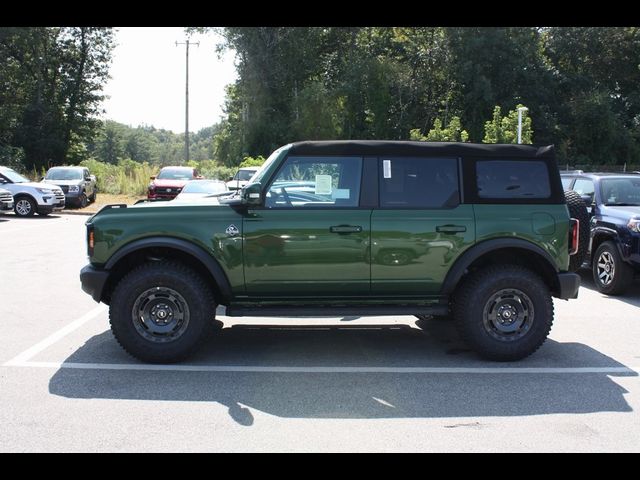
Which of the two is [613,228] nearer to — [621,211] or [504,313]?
[621,211]

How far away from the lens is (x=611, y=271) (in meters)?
8.77

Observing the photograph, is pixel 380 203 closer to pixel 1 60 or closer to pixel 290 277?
pixel 290 277

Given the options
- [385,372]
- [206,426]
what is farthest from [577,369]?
[206,426]

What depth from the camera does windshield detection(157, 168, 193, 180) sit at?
24731 mm

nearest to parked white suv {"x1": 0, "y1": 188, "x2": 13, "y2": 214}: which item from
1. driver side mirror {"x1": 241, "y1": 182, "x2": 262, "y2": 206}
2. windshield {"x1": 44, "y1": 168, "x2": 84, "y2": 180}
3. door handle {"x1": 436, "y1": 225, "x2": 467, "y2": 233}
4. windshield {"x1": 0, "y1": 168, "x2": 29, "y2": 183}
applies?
windshield {"x1": 0, "y1": 168, "x2": 29, "y2": 183}

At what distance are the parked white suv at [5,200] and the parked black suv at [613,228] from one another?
1723 centimetres

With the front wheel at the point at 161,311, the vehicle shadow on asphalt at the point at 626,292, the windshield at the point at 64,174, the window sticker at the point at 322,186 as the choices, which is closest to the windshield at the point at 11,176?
the windshield at the point at 64,174

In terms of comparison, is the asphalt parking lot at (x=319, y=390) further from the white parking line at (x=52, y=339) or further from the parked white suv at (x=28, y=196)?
the parked white suv at (x=28, y=196)

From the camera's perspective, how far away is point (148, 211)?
558 cm

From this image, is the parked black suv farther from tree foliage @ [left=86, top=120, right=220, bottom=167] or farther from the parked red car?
tree foliage @ [left=86, top=120, right=220, bottom=167]

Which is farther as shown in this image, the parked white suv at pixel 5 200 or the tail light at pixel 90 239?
the parked white suv at pixel 5 200

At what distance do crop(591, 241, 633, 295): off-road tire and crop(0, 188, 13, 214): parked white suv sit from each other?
17.7 metres

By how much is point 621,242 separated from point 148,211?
6381 millimetres

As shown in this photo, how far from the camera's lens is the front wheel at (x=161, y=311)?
17.8 feet
